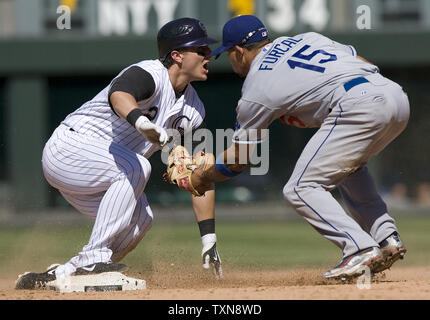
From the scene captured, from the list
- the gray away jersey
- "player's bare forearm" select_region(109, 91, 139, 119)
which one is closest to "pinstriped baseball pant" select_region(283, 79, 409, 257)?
the gray away jersey

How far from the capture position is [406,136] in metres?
19.0

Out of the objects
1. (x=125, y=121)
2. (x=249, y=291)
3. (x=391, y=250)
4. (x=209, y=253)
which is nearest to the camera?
(x=249, y=291)

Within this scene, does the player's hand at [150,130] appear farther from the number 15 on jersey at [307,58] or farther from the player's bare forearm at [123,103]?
the number 15 on jersey at [307,58]

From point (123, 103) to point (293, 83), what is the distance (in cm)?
101

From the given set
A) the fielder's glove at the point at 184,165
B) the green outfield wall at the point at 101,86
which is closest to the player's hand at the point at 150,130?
the fielder's glove at the point at 184,165

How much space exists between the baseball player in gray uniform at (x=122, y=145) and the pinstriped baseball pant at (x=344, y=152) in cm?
88

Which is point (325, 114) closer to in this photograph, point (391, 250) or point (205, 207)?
point (391, 250)

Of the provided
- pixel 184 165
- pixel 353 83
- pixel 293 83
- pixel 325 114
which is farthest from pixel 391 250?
pixel 184 165

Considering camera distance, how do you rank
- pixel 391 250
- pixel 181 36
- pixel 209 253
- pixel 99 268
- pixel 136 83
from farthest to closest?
pixel 209 253 → pixel 181 36 → pixel 391 250 → pixel 136 83 → pixel 99 268

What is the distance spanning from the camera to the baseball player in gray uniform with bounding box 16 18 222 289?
4922 mm

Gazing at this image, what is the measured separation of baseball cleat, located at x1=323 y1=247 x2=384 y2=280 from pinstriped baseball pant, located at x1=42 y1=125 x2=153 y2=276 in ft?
4.40

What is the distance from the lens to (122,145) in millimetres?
5266

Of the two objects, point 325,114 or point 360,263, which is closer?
point 360,263

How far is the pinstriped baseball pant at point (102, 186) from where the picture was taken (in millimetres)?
4938
